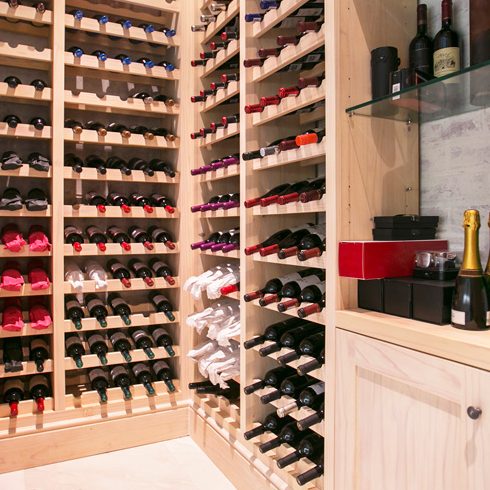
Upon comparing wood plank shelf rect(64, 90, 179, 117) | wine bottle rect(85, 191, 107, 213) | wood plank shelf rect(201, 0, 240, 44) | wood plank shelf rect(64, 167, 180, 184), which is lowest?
wine bottle rect(85, 191, 107, 213)

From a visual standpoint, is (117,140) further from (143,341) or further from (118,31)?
(143,341)

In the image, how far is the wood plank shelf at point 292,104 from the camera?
1.65 metres

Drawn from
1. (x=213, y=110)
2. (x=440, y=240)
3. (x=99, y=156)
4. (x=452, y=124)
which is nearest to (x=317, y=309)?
(x=440, y=240)

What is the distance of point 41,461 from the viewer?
2.39 m

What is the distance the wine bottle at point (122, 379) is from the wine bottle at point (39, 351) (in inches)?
13.8

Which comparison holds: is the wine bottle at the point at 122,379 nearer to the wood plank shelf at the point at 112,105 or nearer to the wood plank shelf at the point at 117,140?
the wood plank shelf at the point at 117,140

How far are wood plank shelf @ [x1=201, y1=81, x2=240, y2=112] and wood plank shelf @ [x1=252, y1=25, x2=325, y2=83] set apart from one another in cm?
19

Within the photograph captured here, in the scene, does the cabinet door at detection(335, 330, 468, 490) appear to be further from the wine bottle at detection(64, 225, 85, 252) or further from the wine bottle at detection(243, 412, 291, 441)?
the wine bottle at detection(64, 225, 85, 252)

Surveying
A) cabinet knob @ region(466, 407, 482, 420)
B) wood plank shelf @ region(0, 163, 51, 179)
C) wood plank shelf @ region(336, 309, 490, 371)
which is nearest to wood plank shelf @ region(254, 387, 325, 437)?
wood plank shelf @ region(336, 309, 490, 371)

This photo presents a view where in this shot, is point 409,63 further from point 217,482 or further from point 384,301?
point 217,482

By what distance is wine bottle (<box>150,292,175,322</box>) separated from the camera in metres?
2.71

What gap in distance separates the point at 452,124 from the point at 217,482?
1773 millimetres

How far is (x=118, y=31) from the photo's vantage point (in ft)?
8.45

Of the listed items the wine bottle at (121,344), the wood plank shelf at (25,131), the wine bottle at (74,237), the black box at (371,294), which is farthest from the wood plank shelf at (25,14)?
the black box at (371,294)
